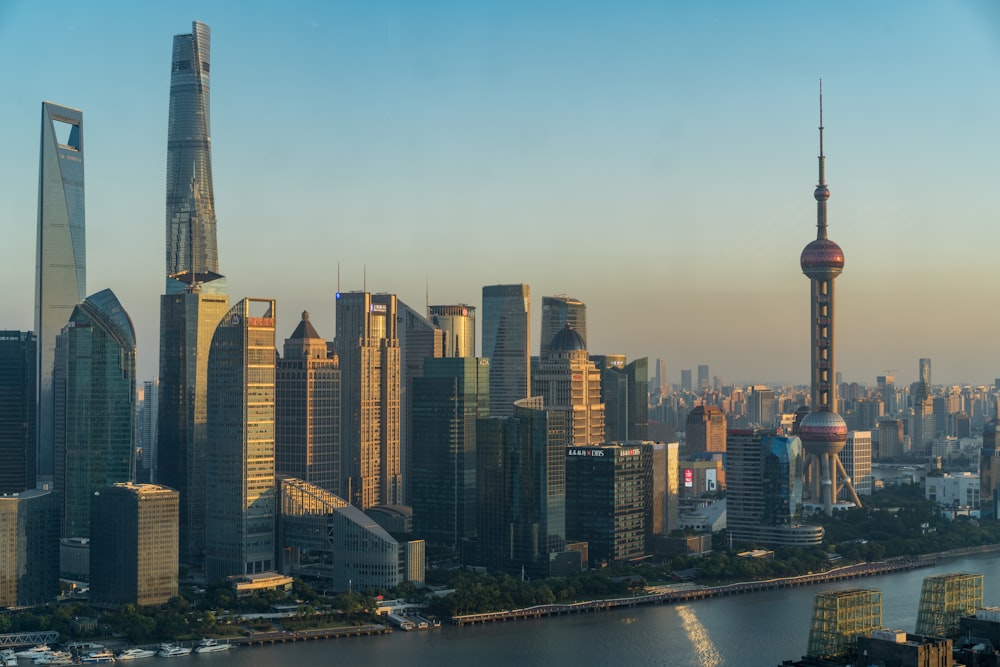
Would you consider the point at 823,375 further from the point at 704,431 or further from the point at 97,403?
the point at 97,403

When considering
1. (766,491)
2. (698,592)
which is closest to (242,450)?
(698,592)

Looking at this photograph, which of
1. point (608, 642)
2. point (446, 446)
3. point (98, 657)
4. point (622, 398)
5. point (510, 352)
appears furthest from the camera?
point (622, 398)

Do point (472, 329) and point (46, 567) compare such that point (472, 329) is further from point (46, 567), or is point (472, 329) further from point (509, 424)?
point (46, 567)

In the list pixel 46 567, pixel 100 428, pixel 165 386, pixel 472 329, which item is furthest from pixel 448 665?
pixel 472 329

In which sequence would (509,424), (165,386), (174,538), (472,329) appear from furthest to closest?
(472,329)
(165,386)
(509,424)
(174,538)

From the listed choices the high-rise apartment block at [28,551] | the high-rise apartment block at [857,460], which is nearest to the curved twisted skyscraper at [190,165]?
the high-rise apartment block at [28,551]

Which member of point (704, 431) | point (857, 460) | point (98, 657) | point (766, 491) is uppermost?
point (704, 431)

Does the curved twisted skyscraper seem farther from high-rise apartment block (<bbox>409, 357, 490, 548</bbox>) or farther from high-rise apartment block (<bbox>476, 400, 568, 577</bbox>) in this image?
high-rise apartment block (<bbox>476, 400, 568, 577</bbox>)
